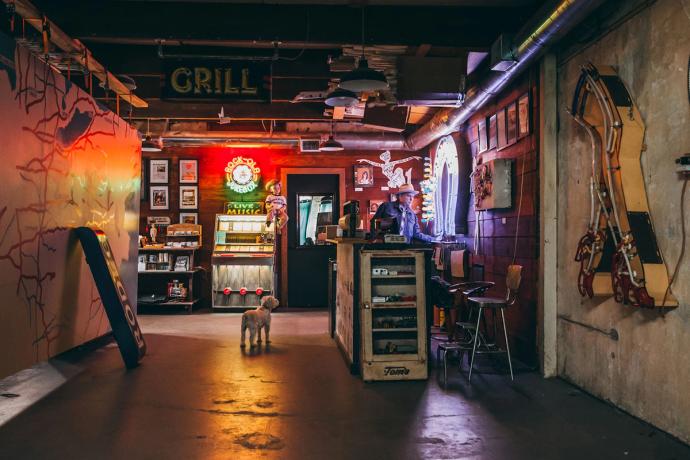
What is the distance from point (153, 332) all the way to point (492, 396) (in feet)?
17.1

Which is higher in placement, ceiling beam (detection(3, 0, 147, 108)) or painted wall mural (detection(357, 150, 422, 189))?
ceiling beam (detection(3, 0, 147, 108))

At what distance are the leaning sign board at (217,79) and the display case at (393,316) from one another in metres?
2.15

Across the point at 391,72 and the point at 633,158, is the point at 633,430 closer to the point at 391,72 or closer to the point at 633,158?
the point at 633,158

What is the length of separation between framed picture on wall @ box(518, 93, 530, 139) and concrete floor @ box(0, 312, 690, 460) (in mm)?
2483

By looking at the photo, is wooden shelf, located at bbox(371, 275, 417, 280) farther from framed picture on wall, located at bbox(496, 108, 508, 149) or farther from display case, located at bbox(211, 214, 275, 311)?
display case, located at bbox(211, 214, 275, 311)

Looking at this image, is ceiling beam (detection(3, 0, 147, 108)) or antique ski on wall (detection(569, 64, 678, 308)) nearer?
antique ski on wall (detection(569, 64, 678, 308))

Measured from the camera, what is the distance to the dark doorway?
35.5ft

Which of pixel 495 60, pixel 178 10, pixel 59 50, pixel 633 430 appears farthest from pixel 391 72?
pixel 633 430

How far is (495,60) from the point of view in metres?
5.18

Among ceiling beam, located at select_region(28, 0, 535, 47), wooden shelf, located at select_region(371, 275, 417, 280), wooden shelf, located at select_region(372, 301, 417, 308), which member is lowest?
wooden shelf, located at select_region(372, 301, 417, 308)

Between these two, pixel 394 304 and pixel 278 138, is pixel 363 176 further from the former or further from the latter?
pixel 394 304

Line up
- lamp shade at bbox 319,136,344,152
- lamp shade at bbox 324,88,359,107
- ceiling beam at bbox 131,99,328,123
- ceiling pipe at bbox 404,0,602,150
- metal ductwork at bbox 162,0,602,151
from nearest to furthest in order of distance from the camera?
1. ceiling pipe at bbox 404,0,602,150
2. metal ductwork at bbox 162,0,602,151
3. lamp shade at bbox 324,88,359,107
4. ceiling beam at bbox 131,99,328,123
5. lamp shade at bbox 319,136,344,152

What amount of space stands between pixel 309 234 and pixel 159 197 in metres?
3.07

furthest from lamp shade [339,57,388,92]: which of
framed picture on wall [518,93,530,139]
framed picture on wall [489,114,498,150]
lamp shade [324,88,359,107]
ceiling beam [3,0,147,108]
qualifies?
ceiling beam [3,0,147,108]
